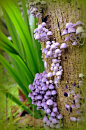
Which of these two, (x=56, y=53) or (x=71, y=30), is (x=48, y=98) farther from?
(x=71, y=30)

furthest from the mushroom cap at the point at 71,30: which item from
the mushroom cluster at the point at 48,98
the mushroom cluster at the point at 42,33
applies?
the mushroom cluster at the point at 48,98

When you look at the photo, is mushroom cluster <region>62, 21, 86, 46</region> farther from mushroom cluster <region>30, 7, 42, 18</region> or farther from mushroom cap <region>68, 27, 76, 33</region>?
mushroom cluster <region>30, 7, 42, 18</region>

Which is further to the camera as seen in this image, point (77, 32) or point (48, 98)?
point (48, 98)

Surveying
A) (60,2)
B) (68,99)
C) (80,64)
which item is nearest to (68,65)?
(80,64)

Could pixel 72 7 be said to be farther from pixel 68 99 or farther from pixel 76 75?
pixel 68 99

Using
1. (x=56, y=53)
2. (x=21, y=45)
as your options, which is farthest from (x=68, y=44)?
(x=21, y=45)

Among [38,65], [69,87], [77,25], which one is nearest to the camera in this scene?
[77,25]

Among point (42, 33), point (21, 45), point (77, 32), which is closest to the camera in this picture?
point (77, 32)

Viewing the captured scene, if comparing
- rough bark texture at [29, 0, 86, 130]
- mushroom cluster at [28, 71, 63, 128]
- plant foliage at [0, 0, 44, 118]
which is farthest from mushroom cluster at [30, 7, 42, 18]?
mushroom cluster at [28, 71, 63, 128]

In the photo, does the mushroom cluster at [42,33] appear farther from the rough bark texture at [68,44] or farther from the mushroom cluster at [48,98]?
the mushroom cluster at [48,98]
